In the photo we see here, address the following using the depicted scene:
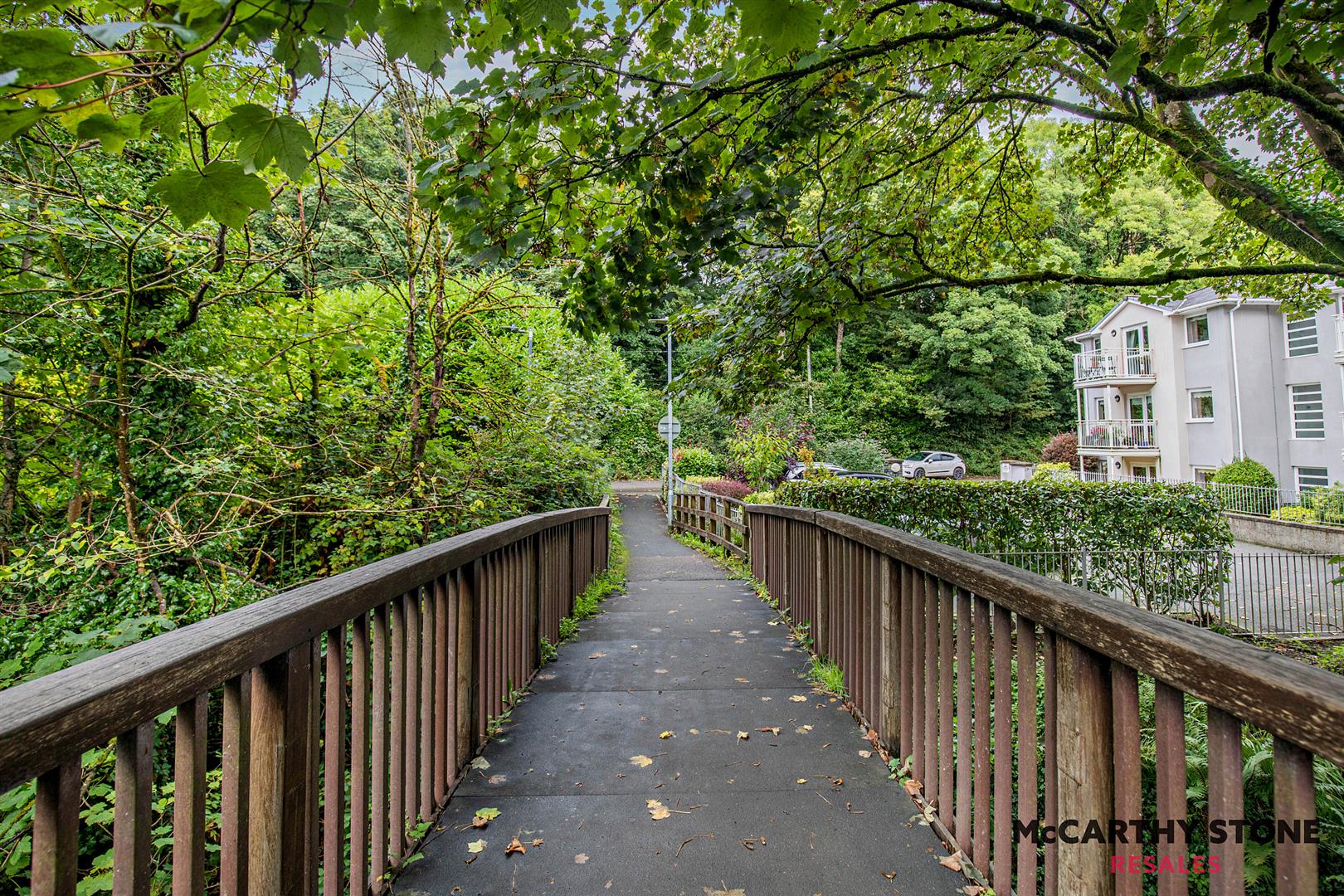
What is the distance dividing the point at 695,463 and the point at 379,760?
2481 cm

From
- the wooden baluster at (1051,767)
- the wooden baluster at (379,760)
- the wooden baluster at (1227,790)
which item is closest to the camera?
the wooden baluster at (1227,790)

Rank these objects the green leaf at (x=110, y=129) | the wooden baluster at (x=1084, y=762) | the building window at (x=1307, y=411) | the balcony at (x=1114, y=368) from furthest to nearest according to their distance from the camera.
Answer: the balcony at (x=1114, y=368) → the building window at (x=1307, y=411) → the wooden baluster at (x=1084, y=762) → the green leaf at (x=110, y=129)

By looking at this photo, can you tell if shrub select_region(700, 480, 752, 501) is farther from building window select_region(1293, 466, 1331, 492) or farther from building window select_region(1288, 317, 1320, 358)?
building window select_region(1288, 317, 1320, 358)

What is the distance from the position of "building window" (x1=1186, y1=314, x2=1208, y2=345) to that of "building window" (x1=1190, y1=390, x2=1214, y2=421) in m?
1.85

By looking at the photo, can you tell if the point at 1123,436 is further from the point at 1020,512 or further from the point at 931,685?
the point at 931,685

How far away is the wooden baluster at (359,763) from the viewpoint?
175 centimetres

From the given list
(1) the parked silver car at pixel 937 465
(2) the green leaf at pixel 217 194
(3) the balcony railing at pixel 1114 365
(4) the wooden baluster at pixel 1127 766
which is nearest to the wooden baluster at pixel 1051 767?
(4) the wooden baluster at pixel 1127 766

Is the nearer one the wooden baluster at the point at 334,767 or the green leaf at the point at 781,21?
the wooden baluster at the point at 334,767

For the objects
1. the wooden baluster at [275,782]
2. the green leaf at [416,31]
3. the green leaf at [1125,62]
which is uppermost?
the green leaf at [1125,62]

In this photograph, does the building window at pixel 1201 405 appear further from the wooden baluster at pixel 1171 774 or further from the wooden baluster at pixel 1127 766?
the wooden baluster at pixel 1171 774

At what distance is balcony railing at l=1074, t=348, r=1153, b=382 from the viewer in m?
26.4

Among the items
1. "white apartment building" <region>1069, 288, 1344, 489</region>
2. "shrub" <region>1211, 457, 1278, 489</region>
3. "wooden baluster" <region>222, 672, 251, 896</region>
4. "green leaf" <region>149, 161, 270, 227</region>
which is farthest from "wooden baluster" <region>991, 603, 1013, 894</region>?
"shrub" <region>1211, 457, 1278, 489</region>

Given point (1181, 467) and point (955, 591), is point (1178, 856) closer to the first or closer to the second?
point (955, 591)

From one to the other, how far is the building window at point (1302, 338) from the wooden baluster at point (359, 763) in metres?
27.4
